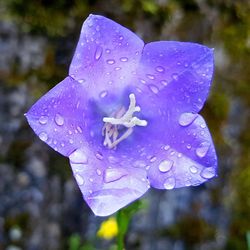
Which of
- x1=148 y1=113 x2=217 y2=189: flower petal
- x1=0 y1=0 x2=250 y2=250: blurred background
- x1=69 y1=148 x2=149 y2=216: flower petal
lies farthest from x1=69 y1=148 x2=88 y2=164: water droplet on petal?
x1=0 y1=0 x2=250 y2=250: blurred background

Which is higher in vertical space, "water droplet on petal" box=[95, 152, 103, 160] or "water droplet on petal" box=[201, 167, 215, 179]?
"water droplet on petal" box=[201, 167, 215, 179]

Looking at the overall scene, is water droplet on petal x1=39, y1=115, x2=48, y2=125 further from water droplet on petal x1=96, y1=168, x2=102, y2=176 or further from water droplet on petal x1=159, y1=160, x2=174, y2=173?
water droplet on petal x1=159, y1=160, x2=174, y2=173

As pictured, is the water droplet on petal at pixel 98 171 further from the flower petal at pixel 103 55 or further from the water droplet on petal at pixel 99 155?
the flower petal at pixel 103 55

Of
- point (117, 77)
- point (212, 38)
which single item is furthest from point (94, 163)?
point (212, 38)

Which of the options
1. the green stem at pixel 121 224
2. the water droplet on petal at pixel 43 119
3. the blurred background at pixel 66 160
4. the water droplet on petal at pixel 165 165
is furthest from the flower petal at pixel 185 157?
the blurred background at pixel 66 160

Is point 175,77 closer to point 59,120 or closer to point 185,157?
point 185,157

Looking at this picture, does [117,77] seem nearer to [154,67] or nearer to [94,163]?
[154,67]

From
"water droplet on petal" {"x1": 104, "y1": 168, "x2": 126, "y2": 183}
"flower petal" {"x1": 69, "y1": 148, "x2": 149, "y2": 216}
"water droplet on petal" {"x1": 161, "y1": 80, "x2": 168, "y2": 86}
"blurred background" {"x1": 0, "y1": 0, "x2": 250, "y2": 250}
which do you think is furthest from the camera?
"blurred background" {"x1": 0, "y1": 0, "x2": 250, "y2": 250}

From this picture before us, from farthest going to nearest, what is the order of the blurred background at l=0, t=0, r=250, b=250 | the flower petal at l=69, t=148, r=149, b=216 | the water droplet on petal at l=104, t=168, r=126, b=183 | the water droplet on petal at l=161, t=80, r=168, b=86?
the blurred background at l=0, t=0, r=250, b=250, the water droplet on petal at l=161, t=80, r=168, b=86, the water droplet on petal at l=104, t=168, r=126, b=183, the flower petal at l=69, t=148, r=149, b=216
